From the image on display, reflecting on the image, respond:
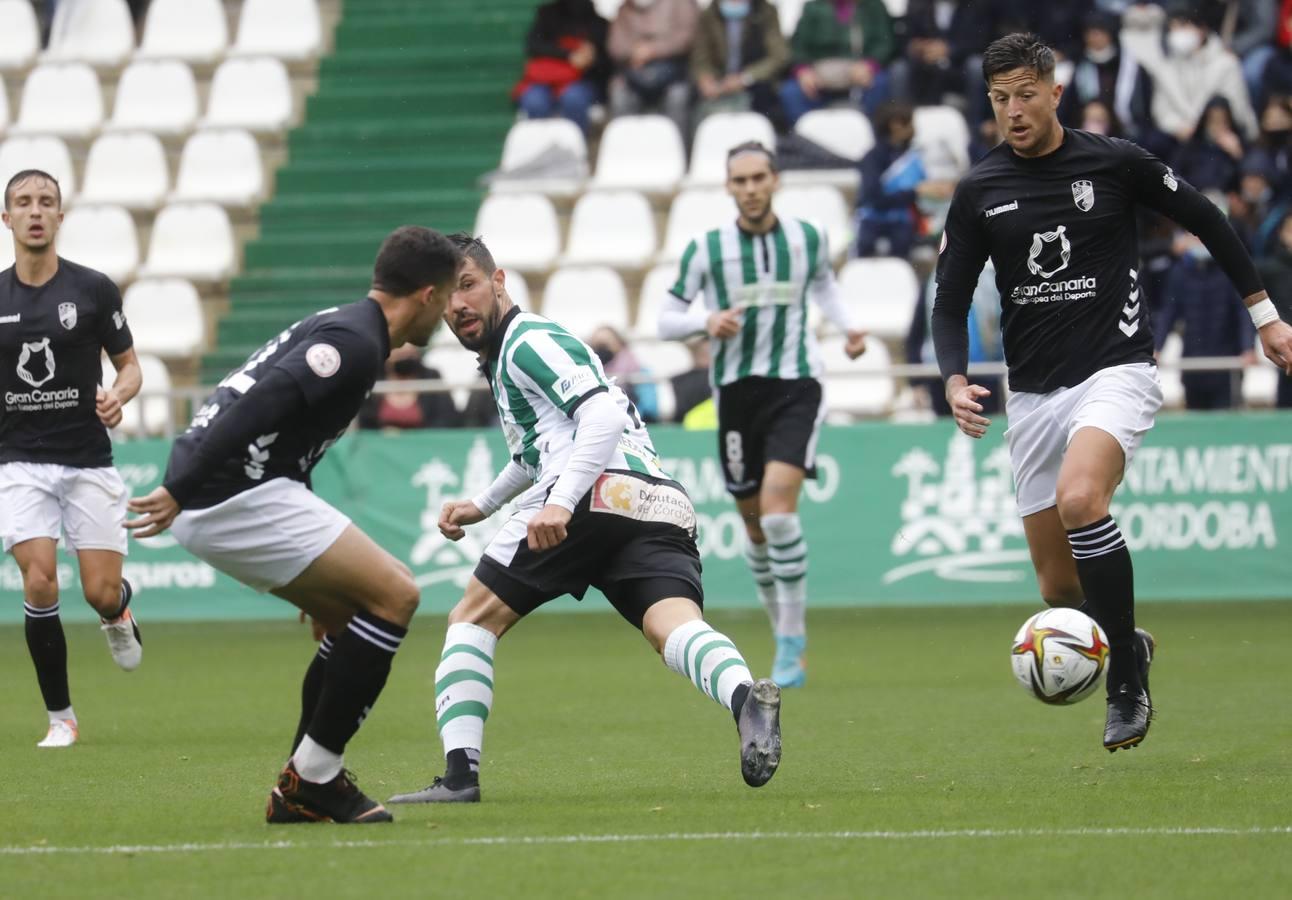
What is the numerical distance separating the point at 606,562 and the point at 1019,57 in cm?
247

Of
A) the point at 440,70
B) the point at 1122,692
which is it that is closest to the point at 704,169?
the point at 440,70

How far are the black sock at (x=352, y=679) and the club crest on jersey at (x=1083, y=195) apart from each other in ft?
10.4

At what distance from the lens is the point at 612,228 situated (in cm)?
2005

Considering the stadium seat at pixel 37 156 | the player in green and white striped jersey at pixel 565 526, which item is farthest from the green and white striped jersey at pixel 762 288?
the stadium seat at pixel 37 156

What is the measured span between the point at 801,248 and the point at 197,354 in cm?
992

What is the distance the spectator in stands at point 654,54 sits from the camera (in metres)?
20.6

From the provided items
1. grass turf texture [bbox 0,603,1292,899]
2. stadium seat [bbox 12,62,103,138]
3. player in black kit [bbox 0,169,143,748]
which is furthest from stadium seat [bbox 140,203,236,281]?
player in black kit [bbox 0,169,143,748]

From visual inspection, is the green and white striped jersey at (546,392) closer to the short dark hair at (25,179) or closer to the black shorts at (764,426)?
the short dark hair at (25,179)

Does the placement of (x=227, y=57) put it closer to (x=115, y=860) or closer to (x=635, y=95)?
(x=635, y=95)

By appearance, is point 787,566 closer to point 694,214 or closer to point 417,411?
point 417,411

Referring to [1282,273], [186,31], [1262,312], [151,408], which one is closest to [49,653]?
[1262,312]

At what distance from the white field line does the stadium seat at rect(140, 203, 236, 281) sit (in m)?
15.5

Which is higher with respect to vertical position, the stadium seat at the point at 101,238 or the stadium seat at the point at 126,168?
the stadium seat at the point at 126,168

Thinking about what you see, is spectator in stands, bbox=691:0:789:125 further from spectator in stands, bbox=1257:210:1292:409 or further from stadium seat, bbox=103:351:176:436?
stadium seat, bbox=103:351:176:436
